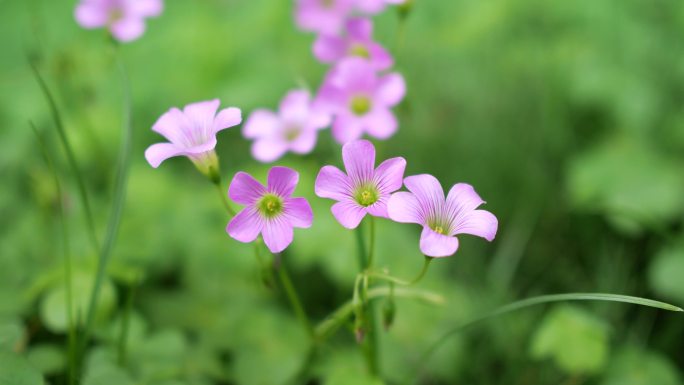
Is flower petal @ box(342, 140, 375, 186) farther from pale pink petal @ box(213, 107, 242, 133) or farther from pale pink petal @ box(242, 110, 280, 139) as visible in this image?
pale pink petal @ box(242, 110, 280, 139)

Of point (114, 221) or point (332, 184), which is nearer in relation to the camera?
point (332, 184)

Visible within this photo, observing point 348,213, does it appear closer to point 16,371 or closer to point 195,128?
point 195,128

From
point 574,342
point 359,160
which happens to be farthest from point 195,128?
point 574,342

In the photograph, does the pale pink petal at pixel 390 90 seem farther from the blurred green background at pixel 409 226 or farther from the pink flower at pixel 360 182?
the pink flower at pixel 360 182

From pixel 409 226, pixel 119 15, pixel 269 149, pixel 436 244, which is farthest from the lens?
Result: pixel 409 226

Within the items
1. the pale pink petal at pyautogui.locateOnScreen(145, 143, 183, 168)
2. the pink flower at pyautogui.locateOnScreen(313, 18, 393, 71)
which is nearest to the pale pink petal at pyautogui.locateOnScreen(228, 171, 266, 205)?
the pale pink petal at pyautogui.locateOnScreen(145, 143, 183, 168)

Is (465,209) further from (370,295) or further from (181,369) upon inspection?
(181,369)

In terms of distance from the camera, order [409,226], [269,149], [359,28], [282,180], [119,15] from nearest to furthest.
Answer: [282,180] → [269,149] → [359,28] → [119,15] → [409,226]

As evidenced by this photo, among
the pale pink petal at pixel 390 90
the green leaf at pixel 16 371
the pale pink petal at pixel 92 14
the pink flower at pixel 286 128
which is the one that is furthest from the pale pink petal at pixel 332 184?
the pale pink petal at pixel 92 14

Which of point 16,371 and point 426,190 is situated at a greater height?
point 426,190
